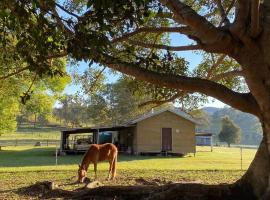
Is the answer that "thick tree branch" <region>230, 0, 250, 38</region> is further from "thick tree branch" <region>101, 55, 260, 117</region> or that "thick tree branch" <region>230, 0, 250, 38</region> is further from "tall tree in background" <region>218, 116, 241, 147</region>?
"tall tree in background" <region>218, 116, 241, 147</region>

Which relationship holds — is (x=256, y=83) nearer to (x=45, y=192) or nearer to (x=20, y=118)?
(x=45, y=192)

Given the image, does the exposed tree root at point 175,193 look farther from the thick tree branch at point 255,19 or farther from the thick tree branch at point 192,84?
the thick tree branch at point 255,19

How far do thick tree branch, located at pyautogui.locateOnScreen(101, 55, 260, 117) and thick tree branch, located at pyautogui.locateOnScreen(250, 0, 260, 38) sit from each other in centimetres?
119

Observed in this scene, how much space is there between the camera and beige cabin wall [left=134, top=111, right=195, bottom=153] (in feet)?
133

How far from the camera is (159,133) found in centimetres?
4103

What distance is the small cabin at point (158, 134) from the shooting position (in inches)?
1593

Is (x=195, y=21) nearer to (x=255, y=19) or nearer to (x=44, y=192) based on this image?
(x=255, y=19)

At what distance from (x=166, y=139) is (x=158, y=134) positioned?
86 cm

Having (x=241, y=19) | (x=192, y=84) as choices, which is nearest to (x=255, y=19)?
(x=241, y=19)

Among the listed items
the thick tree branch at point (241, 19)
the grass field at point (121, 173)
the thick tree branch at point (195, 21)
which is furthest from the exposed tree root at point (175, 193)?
the grass field at point (121, 173)

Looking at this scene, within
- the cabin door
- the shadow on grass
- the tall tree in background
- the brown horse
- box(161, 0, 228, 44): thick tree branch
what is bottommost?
the shadow on grass

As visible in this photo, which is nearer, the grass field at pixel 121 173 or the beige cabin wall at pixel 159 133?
the grass field at pixel 121 173

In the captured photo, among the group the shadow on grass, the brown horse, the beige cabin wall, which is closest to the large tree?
the brown horse

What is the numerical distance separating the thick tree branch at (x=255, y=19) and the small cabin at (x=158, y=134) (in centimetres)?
3151
